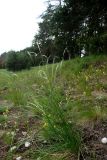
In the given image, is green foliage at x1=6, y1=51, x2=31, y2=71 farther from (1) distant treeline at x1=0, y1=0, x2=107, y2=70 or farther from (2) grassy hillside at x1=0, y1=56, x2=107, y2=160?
(2) grassy hillside at x1=0, y1=56, x2=107, y2=160

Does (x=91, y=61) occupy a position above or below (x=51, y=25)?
below

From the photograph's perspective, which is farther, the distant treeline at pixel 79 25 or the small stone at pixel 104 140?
the distant treeline at pixel 79 25

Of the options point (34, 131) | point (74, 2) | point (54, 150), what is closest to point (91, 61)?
point (74, 2)

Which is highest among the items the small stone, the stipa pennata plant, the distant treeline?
the distant treeline

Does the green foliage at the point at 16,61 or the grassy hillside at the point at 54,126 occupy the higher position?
the green foliage at the point at 16,61

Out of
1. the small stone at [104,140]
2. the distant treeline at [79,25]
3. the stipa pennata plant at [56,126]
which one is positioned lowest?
the small stone at [104,140]

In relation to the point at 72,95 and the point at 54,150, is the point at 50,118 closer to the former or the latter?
the point at 54,150

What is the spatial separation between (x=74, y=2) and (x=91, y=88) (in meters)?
6.93

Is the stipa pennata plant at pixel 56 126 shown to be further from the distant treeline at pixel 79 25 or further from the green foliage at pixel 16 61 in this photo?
the green foliage at pixel 16 61

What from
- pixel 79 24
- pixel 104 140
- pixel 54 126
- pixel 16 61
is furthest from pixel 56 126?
pixel 16 61

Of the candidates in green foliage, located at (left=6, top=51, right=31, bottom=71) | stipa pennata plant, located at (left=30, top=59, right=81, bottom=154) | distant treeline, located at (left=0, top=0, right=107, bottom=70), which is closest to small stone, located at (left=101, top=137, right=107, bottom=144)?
stipa pennata plant, located at (left=30, top=59, right=81, bottom=154)

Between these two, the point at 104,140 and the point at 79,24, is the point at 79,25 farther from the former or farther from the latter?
the point at 104,140

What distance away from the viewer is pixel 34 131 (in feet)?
15.7

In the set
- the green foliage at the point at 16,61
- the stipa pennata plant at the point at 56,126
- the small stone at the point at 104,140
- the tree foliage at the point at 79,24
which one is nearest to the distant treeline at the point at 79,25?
the tree foliage at the point at 79,24
